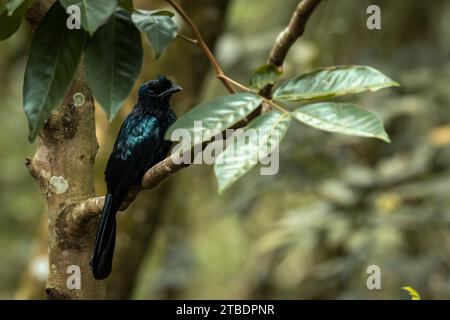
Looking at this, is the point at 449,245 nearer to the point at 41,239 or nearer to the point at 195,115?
the point at 41,239

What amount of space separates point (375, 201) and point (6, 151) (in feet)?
13.4

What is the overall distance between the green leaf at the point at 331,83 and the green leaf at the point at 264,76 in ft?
0.37

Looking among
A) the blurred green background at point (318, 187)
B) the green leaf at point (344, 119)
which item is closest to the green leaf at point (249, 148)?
the green leaf at point (344, 119)

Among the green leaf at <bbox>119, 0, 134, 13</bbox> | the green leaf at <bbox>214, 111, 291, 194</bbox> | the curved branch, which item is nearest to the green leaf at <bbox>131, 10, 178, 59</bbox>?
the green leaf at <bbox>119, 0, 134, 13</bbox>

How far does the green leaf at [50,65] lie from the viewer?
1711 mm

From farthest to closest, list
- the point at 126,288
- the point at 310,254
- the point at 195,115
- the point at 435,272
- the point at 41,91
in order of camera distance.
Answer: the point at 310,254
the point at 435,272
the point at 126,288
the point at 41,91
the point at 195,115

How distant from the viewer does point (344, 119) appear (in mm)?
1494

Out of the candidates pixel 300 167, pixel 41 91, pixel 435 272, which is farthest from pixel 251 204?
pixel 41 91

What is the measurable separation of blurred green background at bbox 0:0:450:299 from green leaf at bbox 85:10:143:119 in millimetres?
1701

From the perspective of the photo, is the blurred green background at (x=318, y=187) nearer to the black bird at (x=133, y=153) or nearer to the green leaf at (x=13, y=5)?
the black bird at (x=133, y=153)

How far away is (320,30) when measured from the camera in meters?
5.21

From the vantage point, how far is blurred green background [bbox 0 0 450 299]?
3.61 metres

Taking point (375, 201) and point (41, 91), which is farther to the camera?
point (375, 201)

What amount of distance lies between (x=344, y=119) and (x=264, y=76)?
429 mm
